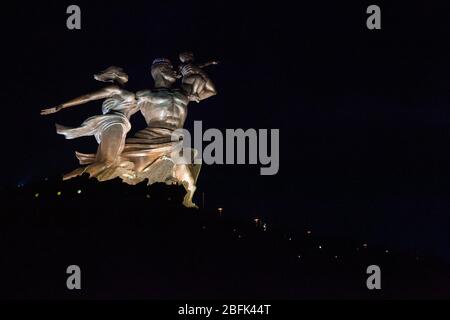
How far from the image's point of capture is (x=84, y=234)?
12.4 metres

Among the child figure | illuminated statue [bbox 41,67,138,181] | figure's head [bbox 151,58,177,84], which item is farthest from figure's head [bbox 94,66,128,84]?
the child figure

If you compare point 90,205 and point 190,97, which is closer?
point 90,205

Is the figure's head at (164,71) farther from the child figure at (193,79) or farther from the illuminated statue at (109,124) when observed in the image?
the illuminated statue at (109,124)

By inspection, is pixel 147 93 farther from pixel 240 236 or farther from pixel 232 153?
pixel 240 236

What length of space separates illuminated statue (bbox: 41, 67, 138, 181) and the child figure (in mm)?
1211

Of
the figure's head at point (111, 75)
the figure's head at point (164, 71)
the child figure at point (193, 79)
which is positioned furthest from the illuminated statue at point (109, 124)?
the child figure at point (193, 79)

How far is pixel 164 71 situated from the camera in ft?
55.1

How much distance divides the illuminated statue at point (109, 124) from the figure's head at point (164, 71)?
0.69 meters

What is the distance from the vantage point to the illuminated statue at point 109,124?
15273mm

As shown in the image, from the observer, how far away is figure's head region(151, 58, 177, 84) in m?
16.8

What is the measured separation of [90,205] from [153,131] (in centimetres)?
372

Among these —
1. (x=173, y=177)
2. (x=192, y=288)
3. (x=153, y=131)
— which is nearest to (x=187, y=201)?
(x=173, y=177)

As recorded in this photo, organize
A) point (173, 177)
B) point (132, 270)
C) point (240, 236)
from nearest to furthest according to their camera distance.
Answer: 1. point (132, 270)
2. point (240, 236)
3. point (173, 177)

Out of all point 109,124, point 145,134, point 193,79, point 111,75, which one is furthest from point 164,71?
point 109,124
